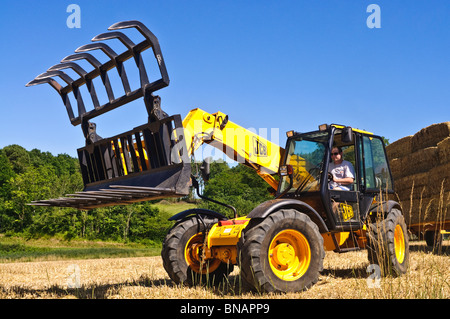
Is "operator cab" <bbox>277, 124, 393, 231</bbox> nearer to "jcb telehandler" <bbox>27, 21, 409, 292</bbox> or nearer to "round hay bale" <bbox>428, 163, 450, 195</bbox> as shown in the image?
"jcb telehandler" <bbox>27, 21, 409, 292</bbox>

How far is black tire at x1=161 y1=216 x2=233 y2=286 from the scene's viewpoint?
21.3ft

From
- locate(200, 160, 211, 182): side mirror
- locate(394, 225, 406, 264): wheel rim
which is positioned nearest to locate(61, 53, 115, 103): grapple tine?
locate(200, 160, 211, 182): side mirror

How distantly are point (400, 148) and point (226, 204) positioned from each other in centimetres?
831

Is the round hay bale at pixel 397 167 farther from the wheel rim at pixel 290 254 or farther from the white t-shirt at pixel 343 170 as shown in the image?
the wheel rim at pixel 290 254

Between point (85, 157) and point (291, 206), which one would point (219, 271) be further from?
point (85, 157)

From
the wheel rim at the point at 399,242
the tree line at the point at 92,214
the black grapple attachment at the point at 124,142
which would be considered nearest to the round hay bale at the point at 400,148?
the wheel rim at the point at 399,242

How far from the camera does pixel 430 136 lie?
1179 centimetres

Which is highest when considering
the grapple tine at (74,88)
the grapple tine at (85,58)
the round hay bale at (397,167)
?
the grapple tine at (85,58)

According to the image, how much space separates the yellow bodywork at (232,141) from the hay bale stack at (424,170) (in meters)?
4.00

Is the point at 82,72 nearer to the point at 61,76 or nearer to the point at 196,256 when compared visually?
the point at 61,76

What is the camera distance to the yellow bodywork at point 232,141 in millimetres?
6840

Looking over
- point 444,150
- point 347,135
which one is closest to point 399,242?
point 347,135

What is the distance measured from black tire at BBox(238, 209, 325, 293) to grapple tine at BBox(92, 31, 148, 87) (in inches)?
96.8
